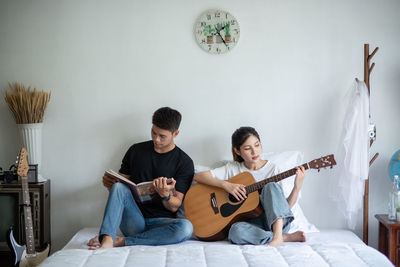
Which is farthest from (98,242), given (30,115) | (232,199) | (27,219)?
(30,115)

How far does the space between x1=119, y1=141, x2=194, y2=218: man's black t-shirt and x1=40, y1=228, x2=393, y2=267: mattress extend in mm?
667

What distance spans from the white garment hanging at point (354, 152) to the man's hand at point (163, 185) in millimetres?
1182

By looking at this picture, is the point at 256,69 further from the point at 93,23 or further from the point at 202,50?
the point at 93,23

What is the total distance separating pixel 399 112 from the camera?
3.23 metres

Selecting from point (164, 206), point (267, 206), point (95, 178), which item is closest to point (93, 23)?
point (95, 178)

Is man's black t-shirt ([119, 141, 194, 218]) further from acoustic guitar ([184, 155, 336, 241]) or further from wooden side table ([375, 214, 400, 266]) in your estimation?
wooden side table ([375, 214, 400, 266])

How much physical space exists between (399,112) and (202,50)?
147 cm

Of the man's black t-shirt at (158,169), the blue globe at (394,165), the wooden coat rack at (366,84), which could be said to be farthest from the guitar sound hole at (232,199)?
the blue globe at (394,165)

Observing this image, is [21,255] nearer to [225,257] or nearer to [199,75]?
[225,257]

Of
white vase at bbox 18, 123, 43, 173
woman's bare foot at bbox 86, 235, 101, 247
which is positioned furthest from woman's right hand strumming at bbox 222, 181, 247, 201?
white vase at bbox 18, 123, 43, 173

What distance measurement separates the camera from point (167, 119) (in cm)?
285

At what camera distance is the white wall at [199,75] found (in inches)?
127

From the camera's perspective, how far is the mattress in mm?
1928

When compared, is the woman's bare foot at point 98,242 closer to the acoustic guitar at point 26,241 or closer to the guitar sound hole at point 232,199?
the acoustic guitar at point 26,241
